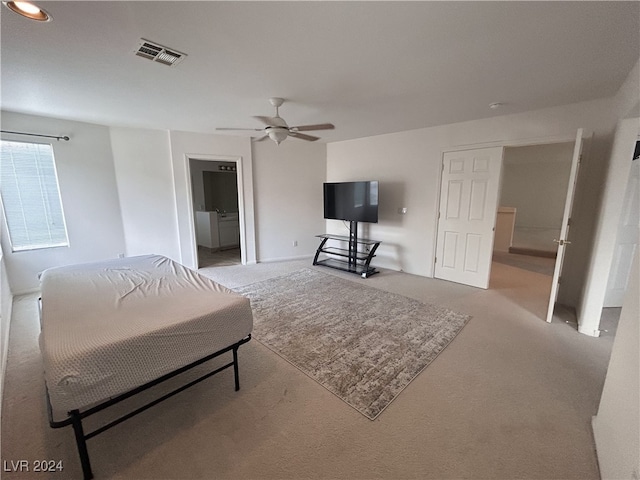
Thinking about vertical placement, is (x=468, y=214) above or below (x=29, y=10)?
below

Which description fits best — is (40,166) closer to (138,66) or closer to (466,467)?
(138,66)

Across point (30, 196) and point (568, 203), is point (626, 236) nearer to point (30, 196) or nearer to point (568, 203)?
point (568, 203)

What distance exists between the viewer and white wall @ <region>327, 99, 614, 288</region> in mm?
3215

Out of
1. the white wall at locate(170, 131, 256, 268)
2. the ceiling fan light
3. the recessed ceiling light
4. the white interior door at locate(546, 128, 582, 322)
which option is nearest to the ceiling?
the recessed ceiling light

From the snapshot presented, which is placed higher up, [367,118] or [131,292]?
[367,118]

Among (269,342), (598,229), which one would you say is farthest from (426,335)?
(598,229)

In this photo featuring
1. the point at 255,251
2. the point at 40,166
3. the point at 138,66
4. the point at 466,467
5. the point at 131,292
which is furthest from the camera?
the point at 255,251

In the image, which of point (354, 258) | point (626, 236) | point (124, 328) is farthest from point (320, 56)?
point (626, 236)

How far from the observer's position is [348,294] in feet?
12.4

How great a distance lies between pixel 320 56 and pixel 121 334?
7.72ft

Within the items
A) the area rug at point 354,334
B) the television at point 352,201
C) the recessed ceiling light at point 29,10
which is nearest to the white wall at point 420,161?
the television at point 352,201

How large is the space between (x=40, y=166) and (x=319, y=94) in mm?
4205

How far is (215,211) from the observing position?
671cm

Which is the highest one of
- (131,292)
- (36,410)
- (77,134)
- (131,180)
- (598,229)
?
(77,134)
